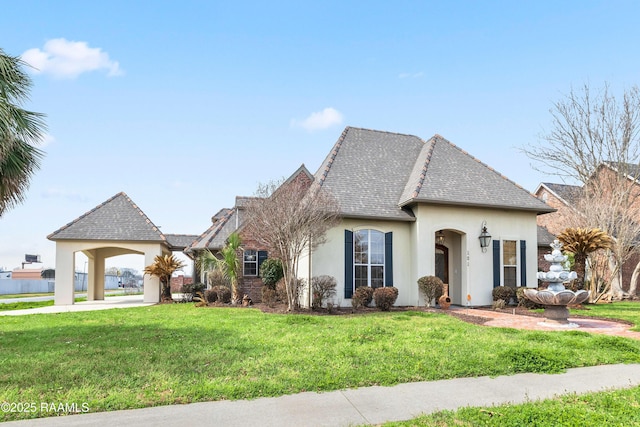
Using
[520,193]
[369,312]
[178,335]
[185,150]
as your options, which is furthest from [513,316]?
[185,150]

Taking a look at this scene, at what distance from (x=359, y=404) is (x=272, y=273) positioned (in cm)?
1314

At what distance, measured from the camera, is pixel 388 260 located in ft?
51.3

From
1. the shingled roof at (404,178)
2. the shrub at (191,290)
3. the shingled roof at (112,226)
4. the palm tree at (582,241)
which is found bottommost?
the shrub at (191,290)

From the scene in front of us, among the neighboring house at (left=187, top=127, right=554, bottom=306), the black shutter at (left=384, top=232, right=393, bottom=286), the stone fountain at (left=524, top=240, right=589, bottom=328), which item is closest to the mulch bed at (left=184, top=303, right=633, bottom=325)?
the neighboring house at (left=187, top=127, right=554, bottom=306)

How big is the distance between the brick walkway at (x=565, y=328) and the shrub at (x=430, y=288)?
6.12ft

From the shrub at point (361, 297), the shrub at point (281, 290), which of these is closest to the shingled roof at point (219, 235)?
the shrub at point (281, 290)

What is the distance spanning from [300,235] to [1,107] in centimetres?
875

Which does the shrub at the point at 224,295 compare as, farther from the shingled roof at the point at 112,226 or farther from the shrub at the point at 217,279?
the shingled roof at the point at 112,226

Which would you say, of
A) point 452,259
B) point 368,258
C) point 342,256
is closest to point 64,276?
point 342,256

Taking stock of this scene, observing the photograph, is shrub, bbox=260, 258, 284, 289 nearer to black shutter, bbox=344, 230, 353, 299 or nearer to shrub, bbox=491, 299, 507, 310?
black shutter, bbox=344, 230, 353, 299

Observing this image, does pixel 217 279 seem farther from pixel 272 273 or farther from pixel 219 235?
pixel 272 273

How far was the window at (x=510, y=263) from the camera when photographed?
16.6 m

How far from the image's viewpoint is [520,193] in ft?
56.7

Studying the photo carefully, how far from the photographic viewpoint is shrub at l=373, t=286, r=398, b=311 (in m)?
A: 14.4
